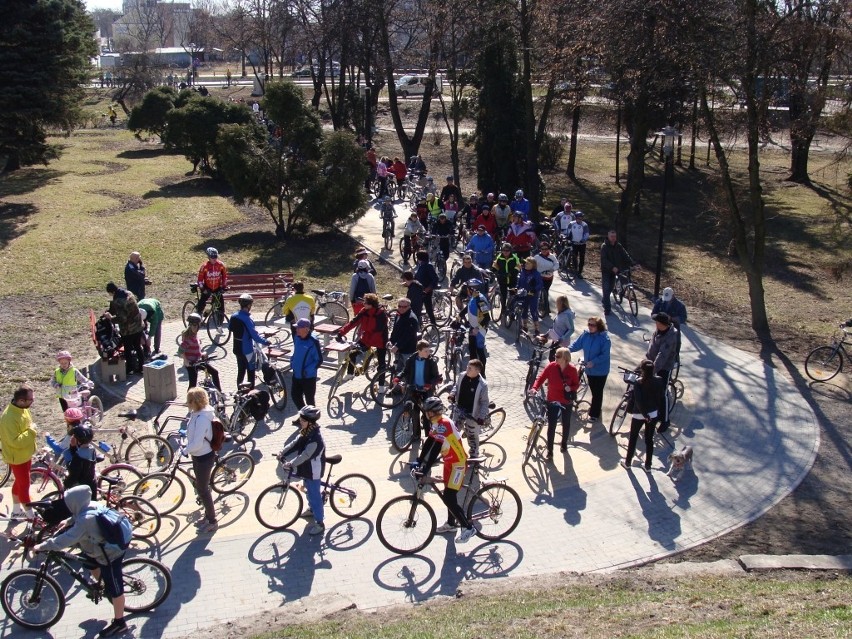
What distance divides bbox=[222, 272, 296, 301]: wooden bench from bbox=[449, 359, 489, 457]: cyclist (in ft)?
24.9

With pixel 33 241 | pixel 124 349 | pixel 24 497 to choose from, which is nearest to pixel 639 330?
pixel 124 349

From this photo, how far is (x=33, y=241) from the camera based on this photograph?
23.2 meters

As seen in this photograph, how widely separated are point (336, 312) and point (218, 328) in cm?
227

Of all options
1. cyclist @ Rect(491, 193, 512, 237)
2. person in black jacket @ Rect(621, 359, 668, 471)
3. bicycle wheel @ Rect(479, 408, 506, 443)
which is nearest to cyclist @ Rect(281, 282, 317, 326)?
bicycle wheel @ Rect(479, 408, 506, 443)

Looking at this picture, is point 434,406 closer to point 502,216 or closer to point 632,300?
point 632,300

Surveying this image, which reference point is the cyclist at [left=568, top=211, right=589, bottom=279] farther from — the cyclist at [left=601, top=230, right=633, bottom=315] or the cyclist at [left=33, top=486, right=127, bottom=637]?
the cyclist at [left=33, top=486, right=127, bottom=637]

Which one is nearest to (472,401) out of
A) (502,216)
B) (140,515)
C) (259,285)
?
(140,515)

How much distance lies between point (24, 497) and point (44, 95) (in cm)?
2315

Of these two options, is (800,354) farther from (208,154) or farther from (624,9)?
(208,154)

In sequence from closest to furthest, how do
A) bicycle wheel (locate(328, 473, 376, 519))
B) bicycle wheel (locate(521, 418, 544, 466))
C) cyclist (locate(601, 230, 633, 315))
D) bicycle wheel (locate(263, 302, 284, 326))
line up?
bicycle wheel (locate(328, 473, 376, 519)) → bicycle wheel (locate(521, 418, 544, 466)) → bicycle wheel (locate(263, 302, 284, 326)) → cyclist (locate(601, 230, 633, 315))

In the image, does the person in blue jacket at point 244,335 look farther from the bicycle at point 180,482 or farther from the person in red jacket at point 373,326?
the bicycle at point 180,482

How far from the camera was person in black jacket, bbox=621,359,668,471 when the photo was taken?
1053 cm

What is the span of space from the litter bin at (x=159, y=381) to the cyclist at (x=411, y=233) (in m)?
8.90

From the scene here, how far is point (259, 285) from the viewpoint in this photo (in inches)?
690
